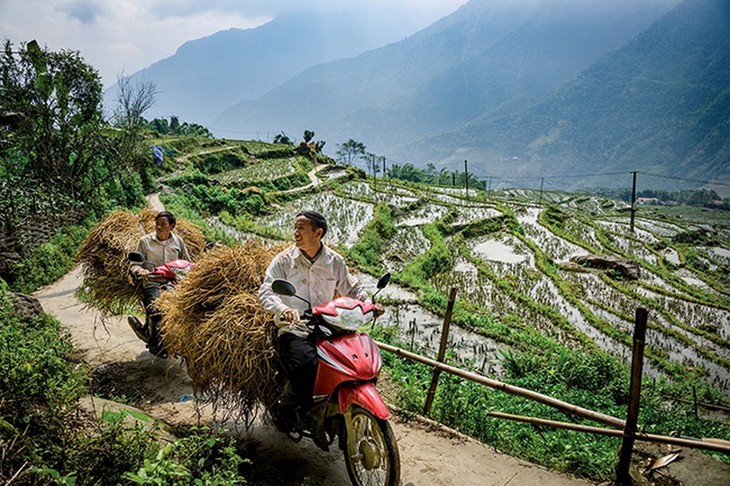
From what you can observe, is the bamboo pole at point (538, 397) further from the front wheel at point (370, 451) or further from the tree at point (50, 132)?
the tree at point (50, 132)

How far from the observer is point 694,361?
30.1 feet

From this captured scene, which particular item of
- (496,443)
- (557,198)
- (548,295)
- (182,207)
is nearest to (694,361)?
(548,295)

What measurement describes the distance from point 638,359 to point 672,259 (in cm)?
1903

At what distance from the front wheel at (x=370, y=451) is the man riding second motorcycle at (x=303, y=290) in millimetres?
393

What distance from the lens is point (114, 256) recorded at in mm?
5434

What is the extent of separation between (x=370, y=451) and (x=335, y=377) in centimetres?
53

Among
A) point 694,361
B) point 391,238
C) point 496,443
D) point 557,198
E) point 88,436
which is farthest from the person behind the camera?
point 557,198

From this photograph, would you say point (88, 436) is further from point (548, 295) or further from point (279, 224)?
point (279, 224)

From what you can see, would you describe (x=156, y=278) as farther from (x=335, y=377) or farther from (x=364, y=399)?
(x=364, y=399)

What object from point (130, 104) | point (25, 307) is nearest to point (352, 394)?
point (25, 307)

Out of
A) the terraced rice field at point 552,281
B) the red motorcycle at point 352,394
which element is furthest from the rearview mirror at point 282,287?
the terraced rice field at point 552,281

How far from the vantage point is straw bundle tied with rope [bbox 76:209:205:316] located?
5363mm

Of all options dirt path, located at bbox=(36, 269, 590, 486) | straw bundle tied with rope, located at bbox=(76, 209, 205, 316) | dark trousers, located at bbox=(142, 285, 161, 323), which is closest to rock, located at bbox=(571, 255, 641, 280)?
dirt path, located at bbox=(36, 269, 590, 486)

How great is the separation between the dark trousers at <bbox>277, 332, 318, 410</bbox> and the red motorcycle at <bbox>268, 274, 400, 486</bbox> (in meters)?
0.05
